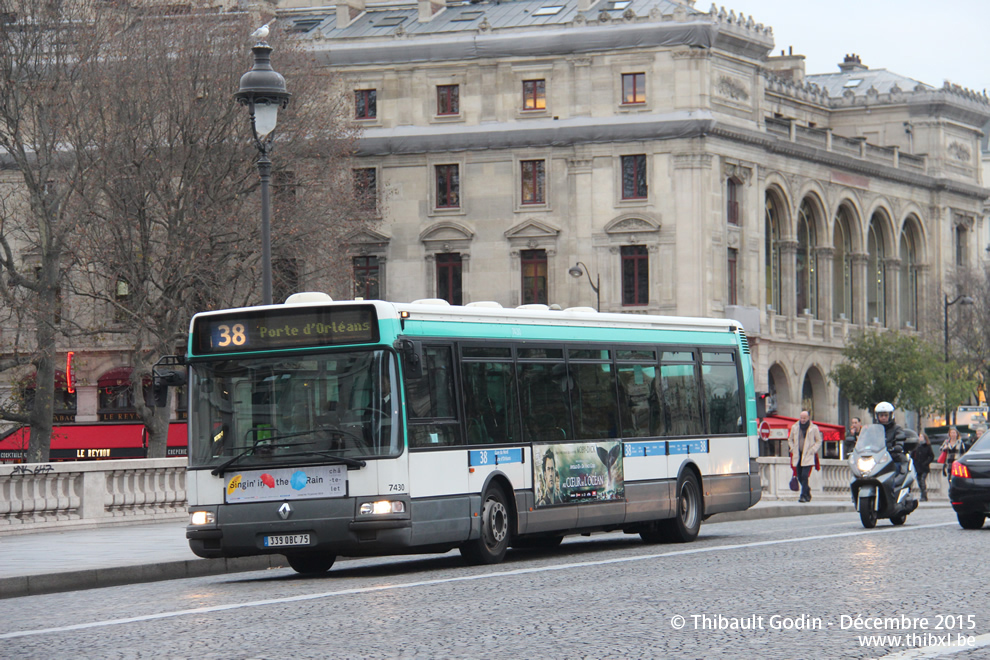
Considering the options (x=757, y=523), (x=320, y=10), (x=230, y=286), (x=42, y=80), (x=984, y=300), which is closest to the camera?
(x=757, y=523)

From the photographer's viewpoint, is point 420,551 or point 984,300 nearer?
point 420,551

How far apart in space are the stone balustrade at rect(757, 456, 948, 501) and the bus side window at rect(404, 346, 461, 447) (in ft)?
53.2

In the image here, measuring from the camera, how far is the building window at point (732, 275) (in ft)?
211

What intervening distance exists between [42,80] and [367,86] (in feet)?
85.5

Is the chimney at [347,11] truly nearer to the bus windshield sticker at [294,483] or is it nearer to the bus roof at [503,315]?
the bus roof at [503,315]

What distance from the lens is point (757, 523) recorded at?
27.2 m

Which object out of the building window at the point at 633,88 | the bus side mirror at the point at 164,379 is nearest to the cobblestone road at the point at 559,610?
the bus side mirror at the point at 164,379

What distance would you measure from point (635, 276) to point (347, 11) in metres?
16.7

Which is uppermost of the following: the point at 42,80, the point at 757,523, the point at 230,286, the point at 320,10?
the point at 320,10

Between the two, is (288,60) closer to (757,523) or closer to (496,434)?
(757,523)

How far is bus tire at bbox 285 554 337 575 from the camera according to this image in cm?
1712

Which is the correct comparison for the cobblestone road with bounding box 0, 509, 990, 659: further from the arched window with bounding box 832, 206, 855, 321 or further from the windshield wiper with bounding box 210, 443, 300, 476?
the arched window with bounding box 832, 206, 855, 321

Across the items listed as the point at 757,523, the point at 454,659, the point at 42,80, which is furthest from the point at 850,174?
the point at 454,659

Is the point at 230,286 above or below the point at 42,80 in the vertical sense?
below
